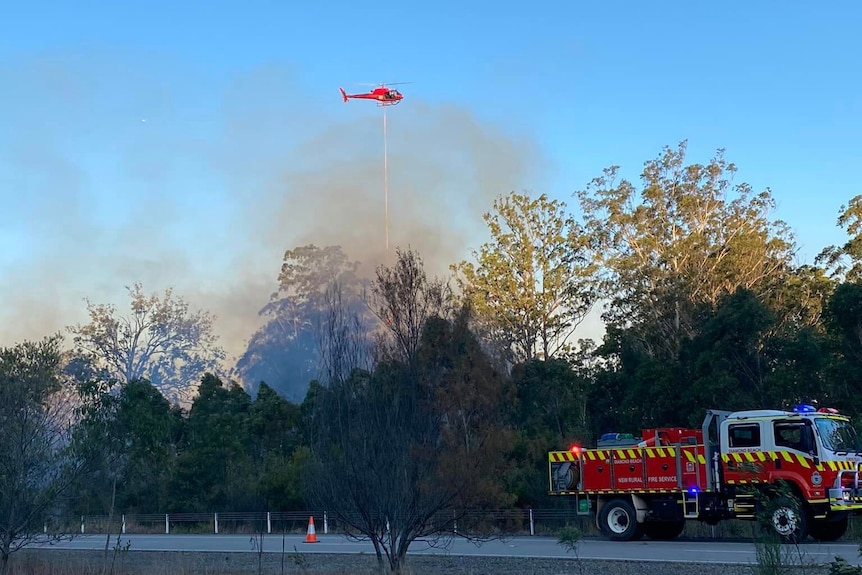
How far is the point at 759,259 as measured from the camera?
49562 mm

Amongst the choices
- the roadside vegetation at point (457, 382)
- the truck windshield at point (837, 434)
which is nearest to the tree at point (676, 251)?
the roadside vegetation at point (457, 382)

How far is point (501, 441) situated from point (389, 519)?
16.8m

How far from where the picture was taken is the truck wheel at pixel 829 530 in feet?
66.3

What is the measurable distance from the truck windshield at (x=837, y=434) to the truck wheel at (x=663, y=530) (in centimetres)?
462

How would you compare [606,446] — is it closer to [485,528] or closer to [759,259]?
[485,528]

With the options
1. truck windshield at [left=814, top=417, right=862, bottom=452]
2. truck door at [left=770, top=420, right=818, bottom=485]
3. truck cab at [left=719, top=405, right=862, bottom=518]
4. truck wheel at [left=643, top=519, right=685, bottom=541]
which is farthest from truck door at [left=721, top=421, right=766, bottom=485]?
truck wheel at [left=643, top=519, right=685, bottom=541]

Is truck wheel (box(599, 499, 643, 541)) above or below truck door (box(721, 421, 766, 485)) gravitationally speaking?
below

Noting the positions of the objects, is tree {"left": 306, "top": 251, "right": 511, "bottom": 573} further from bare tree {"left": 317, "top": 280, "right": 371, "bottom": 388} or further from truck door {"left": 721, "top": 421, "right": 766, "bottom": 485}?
truck door {"left": 721, "top": 421, "right": 766, "bottom": 485}

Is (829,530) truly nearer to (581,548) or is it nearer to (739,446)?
(739,446)

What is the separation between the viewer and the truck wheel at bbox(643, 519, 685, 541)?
23094 millimetres

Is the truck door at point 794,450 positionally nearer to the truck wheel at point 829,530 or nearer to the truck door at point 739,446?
the truck door at point 739,446

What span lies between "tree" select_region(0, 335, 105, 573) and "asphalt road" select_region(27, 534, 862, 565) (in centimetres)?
319

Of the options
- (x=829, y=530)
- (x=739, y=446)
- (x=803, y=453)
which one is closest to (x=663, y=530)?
(x=739, y=446)

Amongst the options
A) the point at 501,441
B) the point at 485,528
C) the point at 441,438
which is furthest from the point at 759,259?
the point at 441,438
